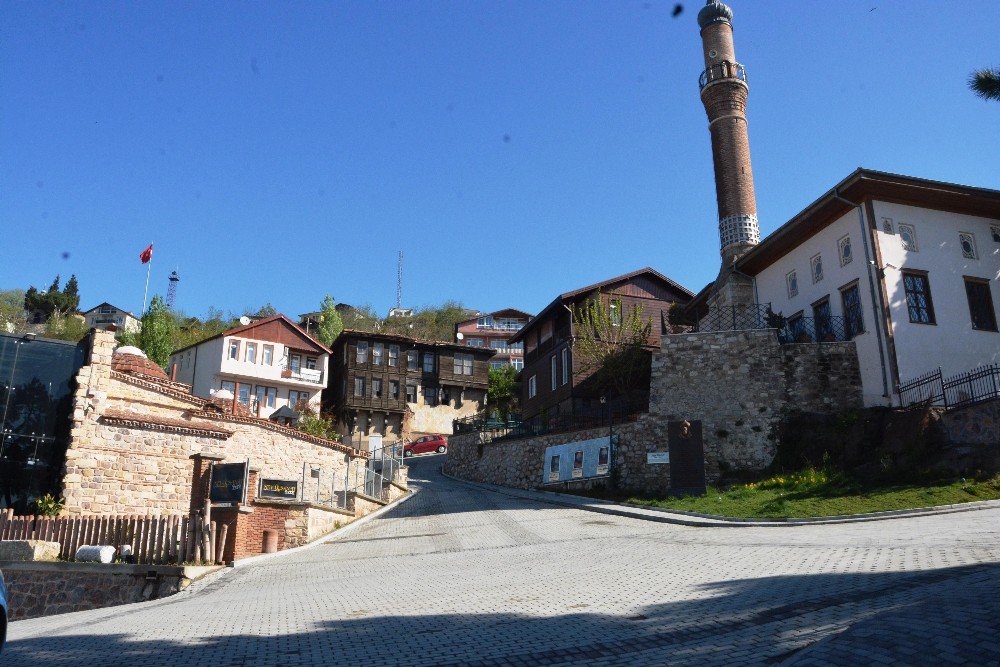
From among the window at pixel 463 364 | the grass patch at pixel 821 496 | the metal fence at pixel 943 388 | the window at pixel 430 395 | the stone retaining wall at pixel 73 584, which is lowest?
the stone retaining wall at pixel 73 584

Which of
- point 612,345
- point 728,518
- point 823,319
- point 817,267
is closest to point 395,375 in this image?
point 612,345

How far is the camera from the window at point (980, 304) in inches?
971

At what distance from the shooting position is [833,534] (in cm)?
1530

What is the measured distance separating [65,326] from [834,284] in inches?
3014

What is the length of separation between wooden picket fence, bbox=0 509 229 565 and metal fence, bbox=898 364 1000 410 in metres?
20.2

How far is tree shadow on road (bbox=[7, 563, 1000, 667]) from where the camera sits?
6098mm

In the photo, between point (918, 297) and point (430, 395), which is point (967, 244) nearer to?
point (918, 297)

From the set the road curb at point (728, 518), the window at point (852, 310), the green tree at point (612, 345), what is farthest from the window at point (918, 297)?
the green tree at point (612, 345)

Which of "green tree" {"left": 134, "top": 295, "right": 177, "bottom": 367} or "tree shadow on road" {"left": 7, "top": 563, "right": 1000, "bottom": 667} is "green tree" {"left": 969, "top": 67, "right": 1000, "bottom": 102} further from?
"green tree" {"left": 134, "top": 295, "right": 177, "bottom": 367}

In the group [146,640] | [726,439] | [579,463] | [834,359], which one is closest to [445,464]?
[579,463]

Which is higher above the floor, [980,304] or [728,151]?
[728,151]

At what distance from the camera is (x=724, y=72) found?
120ft

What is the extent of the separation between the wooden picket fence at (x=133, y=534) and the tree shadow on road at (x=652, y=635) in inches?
212

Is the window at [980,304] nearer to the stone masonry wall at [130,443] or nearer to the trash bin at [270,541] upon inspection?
the stone masonry wall at [130,443]
